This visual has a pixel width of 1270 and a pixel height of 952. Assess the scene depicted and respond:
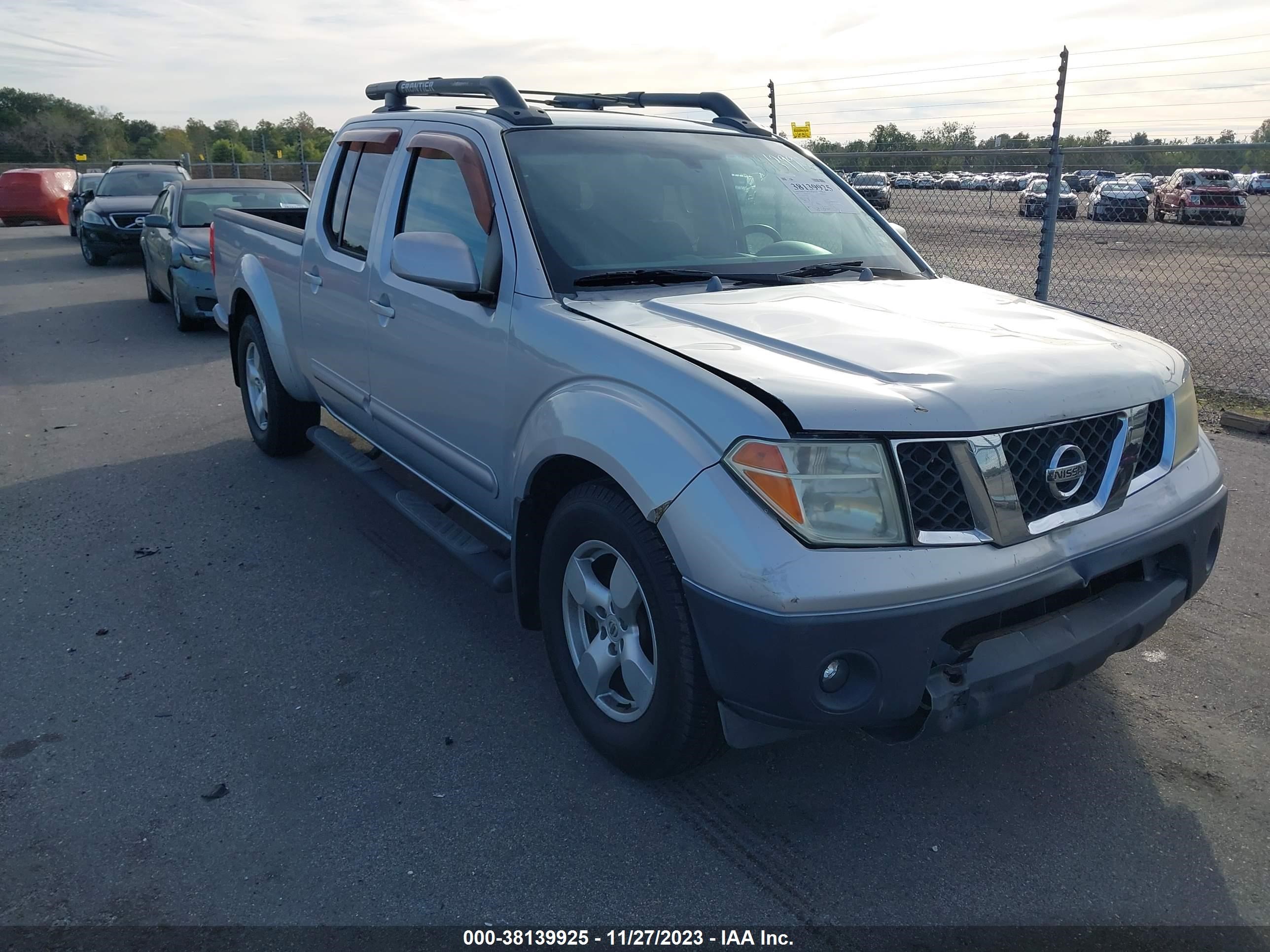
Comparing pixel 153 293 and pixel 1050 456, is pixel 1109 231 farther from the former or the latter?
pixel 1050 456

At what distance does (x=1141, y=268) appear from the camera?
18781 millimetres

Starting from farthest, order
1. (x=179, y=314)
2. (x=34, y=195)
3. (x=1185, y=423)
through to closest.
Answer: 1. (x=34, y=195)
2. (x=179, y=314)
3. (x=1185, y=423)

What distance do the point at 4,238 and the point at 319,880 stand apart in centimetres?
2893

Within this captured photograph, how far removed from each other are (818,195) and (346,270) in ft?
6.98

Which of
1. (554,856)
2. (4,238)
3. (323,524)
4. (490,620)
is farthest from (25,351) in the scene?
(4,238)

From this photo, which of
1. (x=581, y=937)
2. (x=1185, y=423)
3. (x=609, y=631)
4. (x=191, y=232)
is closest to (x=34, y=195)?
(x=191, y=232)

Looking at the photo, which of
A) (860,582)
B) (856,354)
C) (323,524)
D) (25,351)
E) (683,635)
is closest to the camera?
(860,582)

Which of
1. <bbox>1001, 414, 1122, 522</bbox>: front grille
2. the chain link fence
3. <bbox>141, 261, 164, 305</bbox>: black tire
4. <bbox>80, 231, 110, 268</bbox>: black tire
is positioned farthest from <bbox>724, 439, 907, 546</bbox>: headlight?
<bbox>80, 231, 110, 268</bbox>: black tire

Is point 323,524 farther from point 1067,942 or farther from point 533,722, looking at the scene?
point 1067,942

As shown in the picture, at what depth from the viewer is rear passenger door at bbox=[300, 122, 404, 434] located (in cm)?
446

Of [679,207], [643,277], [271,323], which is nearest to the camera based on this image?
[643,277]

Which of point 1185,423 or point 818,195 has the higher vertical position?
point 818,195

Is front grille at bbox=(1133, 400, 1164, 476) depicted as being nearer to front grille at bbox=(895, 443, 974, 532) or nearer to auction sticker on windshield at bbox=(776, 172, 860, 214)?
front grille at bbox=(895, 443, 974, 532)

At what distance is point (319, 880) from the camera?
2.63 meters
